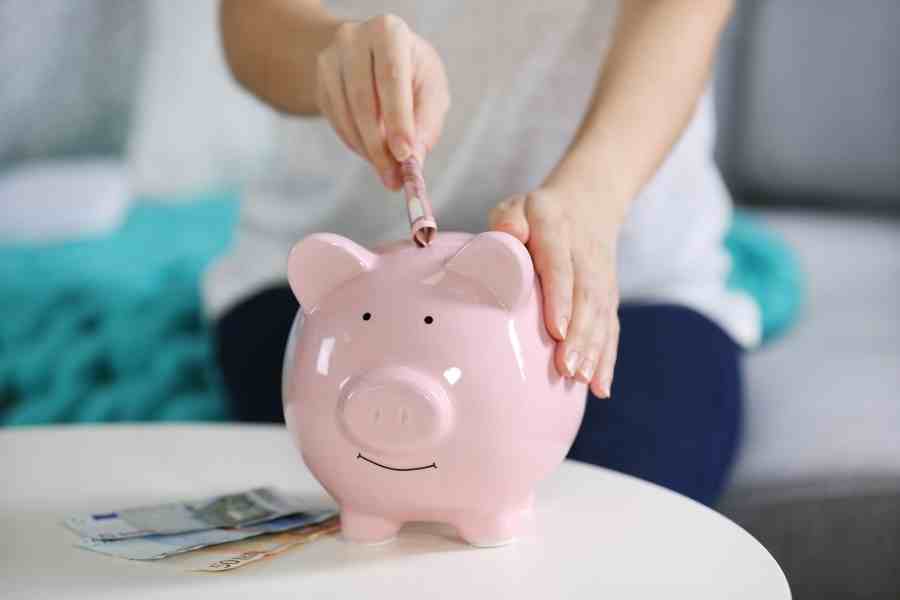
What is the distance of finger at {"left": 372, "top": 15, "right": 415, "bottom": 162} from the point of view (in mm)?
561

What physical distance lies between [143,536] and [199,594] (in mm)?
71

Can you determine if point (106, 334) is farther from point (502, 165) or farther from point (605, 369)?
point (605, 369)

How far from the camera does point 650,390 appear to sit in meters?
0.78

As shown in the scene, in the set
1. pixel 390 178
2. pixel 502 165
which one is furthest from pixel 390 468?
pixel 502 165

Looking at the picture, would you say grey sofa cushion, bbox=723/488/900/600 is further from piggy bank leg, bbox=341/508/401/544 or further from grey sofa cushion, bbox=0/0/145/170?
grey sofa cushion, bbox=0/0/145/170

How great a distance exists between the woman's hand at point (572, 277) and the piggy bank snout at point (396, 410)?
67 millimetres

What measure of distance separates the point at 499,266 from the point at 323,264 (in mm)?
80

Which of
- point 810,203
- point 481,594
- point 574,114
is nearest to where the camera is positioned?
point 481,594

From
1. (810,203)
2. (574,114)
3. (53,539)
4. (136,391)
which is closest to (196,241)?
(136,391)

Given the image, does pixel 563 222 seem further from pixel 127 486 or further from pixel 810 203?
pixel 810 203

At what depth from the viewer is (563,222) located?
0.57 m

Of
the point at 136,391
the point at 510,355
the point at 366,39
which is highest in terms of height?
the point at 366,39

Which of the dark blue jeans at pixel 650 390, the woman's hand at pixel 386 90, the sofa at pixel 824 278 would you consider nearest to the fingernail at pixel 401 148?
the woman's hand at pixel 386 90

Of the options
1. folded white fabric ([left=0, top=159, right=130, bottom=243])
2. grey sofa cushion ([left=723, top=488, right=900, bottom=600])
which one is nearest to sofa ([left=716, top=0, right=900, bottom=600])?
grey sofa cushion ([left=723, top=488, right=900, bottom=600])
